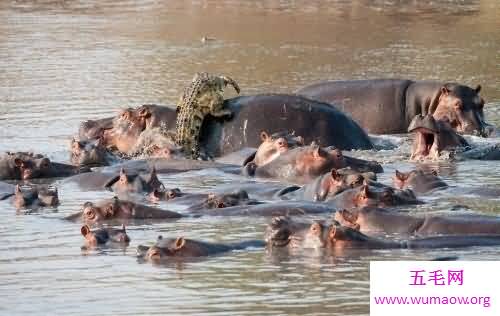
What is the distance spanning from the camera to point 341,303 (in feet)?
20.2

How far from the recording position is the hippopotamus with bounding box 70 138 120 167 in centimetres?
1113

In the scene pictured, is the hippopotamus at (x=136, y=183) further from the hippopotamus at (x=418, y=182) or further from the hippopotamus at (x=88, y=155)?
the hippopotamus at (x=418, y=182)

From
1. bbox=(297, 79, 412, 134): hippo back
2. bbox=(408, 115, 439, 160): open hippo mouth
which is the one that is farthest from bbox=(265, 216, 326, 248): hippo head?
bbox=(297, 79, 412, 134): hippo back

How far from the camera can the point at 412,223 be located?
7.62 metres

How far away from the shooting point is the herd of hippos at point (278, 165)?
292 inches

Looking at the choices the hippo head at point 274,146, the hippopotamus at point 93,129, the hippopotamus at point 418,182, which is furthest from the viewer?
the hippopotamus at point 93,129

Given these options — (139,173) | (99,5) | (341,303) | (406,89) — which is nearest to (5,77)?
(406,89)

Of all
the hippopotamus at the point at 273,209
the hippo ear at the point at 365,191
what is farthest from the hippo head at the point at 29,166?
the hippo ear at the point at 365,191

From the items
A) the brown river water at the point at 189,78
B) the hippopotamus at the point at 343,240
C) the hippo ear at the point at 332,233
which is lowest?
the brown river water at the point at 189,78

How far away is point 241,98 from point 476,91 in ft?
7.33

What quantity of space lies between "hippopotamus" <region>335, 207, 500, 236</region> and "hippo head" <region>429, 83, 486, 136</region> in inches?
192

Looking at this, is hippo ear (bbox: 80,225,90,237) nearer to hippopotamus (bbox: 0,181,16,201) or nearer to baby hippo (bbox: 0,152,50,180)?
hippopotamus (bbox: 0,181,16,201)

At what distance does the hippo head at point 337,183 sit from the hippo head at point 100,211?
1277 mm

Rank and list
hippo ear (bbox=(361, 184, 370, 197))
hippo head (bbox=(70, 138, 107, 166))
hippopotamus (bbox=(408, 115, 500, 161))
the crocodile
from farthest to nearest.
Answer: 1. the crocodile
2. hippo head (bbox=(70, 138, 107, 166))
3. hippopotamus (bbox=(408, 115, 500, 161))
4. hippo ear (bbox=(361, 184, 370, 197))
